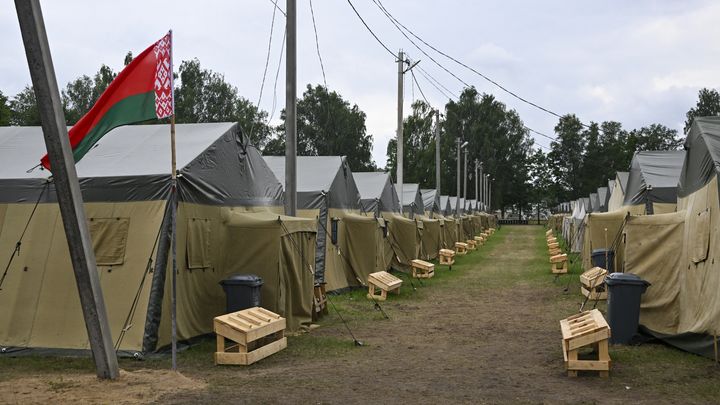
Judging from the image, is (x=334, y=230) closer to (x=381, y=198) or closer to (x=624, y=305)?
(x=381, y=198)

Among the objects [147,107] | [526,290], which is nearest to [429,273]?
[526,290]

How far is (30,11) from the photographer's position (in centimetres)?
741

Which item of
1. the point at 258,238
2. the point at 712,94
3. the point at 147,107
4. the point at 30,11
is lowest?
the point at 258,238

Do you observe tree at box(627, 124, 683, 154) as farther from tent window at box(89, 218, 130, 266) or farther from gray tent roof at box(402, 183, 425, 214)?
tent window at box(89, 218, 130, 266)

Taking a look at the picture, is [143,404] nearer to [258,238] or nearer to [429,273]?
[258,238]

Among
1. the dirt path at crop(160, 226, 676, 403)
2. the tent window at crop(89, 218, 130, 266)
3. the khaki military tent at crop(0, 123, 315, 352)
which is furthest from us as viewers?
the tent window at crop(89, 218, 130, 266)

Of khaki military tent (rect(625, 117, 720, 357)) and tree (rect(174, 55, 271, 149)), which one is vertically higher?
tree (rect(174, 55, 271, 149))

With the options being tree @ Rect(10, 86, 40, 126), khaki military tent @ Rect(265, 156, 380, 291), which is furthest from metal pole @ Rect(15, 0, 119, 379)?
tree @ Rect(10, 86, 40, 126)

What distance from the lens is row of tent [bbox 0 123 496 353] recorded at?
32.2ft

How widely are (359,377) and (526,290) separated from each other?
1087cm

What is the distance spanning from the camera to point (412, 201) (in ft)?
99.1

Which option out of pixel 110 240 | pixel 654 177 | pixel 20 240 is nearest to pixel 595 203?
pixel 654 177

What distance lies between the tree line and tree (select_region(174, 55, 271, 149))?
0.25ft

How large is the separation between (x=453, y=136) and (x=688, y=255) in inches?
2616
